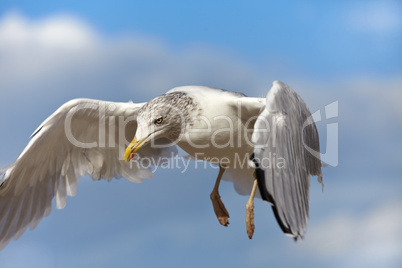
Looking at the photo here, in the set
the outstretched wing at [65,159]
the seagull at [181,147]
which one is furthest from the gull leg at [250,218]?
the outstretched wing at [65,159]

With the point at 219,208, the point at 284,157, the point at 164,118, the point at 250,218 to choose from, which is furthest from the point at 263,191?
the point at 219,208

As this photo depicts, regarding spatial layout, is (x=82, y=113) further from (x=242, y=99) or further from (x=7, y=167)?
(x=242, y=99)

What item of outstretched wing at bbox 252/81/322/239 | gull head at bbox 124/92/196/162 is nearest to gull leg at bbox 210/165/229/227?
gull head at bbox 124/92/196/162

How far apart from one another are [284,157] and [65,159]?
102 inches

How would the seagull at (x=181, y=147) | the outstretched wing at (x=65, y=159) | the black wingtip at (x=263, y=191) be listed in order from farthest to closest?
the outstretched wing at (x=65, y=159), the seagull at (x=181, y=147), the black wingtip at (x=263, y=191)

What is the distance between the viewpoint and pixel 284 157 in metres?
3.83

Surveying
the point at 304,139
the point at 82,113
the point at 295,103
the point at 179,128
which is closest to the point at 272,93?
the point at 295,103

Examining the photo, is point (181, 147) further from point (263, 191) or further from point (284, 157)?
point (263, 191)

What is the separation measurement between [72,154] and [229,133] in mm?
1800

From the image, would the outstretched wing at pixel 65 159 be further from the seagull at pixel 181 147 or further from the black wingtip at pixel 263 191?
the black wingtip at pixel 263 191

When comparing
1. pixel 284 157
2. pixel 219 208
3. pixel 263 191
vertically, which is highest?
pixel 284 157

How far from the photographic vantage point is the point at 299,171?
4.09m

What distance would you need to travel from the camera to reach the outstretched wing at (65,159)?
207 inches

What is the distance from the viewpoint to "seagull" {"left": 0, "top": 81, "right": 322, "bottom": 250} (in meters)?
3.73
